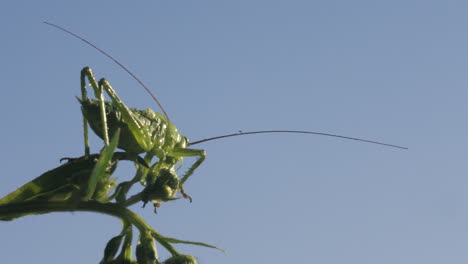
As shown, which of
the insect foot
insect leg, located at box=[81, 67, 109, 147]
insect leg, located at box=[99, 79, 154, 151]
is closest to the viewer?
the insect foot

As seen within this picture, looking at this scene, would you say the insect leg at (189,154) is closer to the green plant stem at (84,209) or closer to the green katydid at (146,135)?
the green katydid at (146,135)

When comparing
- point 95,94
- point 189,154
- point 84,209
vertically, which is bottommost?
point 189,154

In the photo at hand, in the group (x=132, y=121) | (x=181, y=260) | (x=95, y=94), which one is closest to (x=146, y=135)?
(x=132, y=121)

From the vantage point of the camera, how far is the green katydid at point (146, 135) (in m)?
3.34

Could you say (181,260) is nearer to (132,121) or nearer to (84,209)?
(84,209)

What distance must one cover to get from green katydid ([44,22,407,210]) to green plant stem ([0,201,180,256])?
0.14 metres

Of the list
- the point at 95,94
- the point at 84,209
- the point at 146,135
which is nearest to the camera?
the point at 84,209

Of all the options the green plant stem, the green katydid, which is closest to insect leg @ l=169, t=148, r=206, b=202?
the green katydid

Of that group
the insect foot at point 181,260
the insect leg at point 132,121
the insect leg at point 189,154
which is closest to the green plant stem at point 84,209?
the insect foot at point 181,260

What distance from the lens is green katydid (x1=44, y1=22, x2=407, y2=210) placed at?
334 cm

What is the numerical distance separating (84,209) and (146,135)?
100 cm

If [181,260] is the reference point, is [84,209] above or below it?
above

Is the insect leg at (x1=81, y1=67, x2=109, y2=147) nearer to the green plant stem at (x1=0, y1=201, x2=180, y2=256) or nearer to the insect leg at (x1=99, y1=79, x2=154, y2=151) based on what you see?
the insect leg at (x1=99, y1=79, x2=154, y2=151)

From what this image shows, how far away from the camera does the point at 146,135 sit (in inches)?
155
